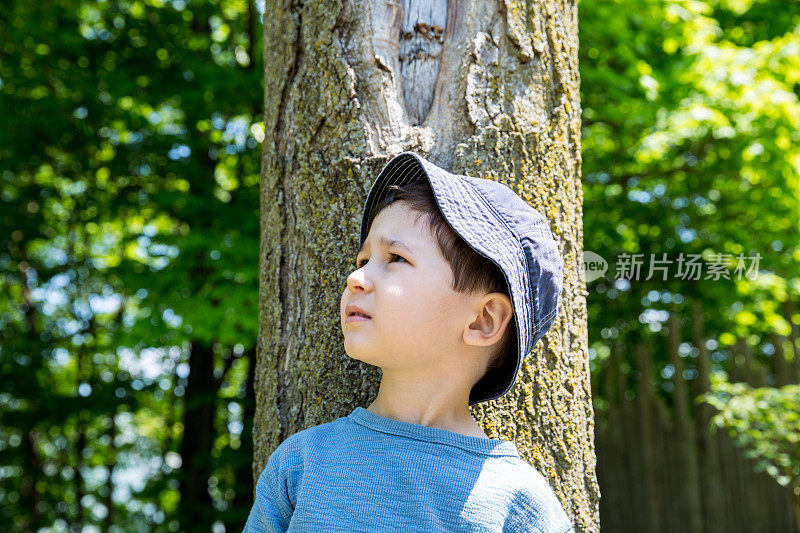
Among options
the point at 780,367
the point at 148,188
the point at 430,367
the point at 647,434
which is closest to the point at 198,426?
the point at 148,188

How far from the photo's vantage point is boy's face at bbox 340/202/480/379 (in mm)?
1225

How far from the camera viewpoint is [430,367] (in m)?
1.29

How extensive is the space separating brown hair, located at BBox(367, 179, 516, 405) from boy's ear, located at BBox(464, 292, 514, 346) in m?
0.01

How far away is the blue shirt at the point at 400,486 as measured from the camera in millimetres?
1179

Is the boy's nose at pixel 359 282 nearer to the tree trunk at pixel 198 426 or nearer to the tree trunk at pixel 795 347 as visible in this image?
the tree trunk at pixel 795 347

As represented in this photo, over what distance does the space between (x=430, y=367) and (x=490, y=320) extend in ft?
0.45

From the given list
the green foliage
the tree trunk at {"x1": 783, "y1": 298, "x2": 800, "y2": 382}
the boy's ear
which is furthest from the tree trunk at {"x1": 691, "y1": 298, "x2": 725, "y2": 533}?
the boy's ear

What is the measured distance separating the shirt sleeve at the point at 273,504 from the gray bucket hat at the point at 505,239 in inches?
15.4

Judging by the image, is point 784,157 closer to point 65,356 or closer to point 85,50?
point 85,50

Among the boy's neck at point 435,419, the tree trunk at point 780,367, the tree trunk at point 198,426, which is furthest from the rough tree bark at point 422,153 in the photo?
the tree trunk at point 198,426

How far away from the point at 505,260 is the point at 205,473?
250 inches

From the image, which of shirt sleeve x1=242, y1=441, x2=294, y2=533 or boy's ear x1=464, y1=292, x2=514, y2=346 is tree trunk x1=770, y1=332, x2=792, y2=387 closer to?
boy's ear x1=464, y1=292, x2=514, y2=346

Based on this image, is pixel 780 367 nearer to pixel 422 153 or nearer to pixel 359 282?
pixel 422 153

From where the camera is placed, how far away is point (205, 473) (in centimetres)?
690
